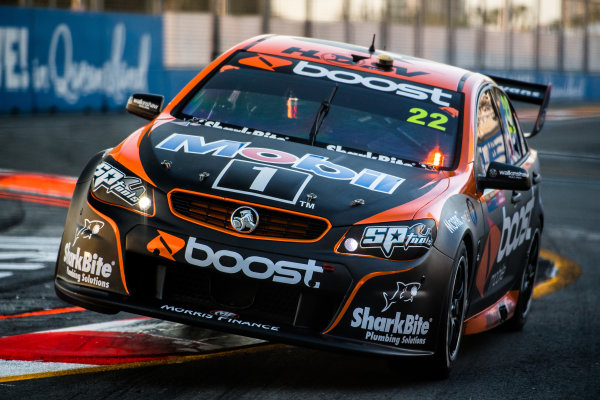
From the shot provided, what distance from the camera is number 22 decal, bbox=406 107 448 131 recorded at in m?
6.42

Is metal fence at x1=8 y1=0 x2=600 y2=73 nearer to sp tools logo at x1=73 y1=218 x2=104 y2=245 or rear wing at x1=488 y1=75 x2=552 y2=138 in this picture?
rear wing at x1=488 y1=75 x2=552 y2=138

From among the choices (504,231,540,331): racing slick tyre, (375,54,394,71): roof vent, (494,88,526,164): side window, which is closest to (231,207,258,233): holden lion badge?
(375,54,394,71): roof vent

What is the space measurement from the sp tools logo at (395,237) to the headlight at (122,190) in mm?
979

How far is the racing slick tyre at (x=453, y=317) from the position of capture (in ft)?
17.8

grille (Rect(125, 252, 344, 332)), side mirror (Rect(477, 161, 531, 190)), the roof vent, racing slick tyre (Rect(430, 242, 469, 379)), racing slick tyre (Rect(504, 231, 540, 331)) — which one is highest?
the roof vent

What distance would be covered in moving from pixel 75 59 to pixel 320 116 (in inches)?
739

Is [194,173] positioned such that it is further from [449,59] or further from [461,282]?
[449,59]

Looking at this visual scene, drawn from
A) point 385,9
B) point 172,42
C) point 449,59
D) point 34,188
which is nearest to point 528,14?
point 449,59

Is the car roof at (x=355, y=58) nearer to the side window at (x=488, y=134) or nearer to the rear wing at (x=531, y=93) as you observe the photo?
the side window at (x=488, y=134)

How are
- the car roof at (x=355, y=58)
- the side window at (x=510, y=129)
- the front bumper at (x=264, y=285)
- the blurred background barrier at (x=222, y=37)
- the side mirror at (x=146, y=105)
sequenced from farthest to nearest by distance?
the blurred background barrier at (x=222, y=37) < the side window at (x=510, y=129) < the car roof at (x=355, y=58) < the side mirror at (x=146, y=105) < the front bumper at (x=264, y=285)

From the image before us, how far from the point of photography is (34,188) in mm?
12359

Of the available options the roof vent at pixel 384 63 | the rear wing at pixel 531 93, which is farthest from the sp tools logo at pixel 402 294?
the rear wing at pixel 531 93

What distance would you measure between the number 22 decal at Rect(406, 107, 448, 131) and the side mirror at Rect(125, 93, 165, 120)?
1401 millimetres

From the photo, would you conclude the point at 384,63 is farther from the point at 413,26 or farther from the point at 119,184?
the point at 413,26
